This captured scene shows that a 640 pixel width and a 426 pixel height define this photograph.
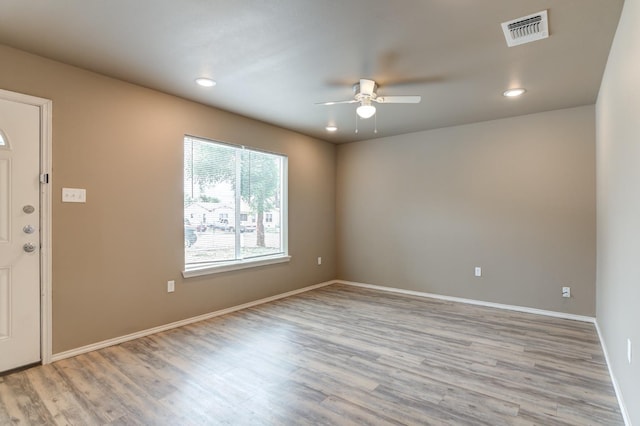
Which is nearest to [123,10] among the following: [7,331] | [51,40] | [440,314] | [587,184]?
[51,40]

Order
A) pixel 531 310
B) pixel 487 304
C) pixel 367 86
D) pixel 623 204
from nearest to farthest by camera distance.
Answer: pixel 623 204
pixel 367 86
pixel 531 310
pixel 487 304

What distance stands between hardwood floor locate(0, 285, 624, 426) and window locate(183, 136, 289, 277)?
2.92ft

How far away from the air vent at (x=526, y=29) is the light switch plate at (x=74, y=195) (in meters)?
3.62

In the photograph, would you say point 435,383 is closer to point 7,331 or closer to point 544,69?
point 544,69

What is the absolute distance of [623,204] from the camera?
216 cm

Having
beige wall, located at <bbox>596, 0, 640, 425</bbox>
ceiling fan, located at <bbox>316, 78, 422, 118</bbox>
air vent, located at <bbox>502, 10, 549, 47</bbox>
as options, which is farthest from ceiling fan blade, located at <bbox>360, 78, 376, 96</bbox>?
beige wall, located at <bbox>596, 0, 640, 425</bbox>

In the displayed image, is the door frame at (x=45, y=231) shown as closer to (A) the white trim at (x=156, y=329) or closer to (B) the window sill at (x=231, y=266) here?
(A) the white trim at (x=156, y=329)

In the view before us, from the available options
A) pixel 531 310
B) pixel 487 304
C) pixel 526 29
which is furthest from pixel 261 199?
pixel 531 310

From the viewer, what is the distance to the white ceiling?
210cm

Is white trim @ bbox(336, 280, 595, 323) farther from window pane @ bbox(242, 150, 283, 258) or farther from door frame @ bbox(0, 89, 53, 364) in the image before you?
door frame @ bbox(0, 89, 53, 364)

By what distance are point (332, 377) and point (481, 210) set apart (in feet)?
10.7

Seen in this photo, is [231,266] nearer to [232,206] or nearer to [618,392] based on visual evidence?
[232,206]

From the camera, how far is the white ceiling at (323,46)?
6.89 ft

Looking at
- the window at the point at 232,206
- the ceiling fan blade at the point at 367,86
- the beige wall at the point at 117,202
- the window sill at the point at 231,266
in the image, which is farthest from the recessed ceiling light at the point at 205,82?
the window sill at the point at 231,266
